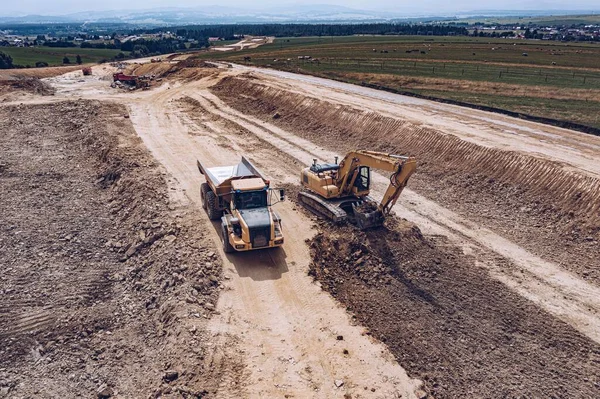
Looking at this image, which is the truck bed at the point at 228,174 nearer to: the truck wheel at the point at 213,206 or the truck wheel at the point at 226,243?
the truck wheel at the point at 213,206

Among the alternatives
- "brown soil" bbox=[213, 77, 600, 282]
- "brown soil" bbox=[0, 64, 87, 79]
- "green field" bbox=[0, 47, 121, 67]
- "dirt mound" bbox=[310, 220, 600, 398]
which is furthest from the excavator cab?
"green field" bbox=[0, 47, 121, 67]

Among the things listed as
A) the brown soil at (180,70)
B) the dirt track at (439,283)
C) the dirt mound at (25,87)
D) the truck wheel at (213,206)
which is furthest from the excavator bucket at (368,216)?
the dirt mound at (25,87)

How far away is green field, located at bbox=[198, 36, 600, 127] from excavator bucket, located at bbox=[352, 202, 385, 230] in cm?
1994

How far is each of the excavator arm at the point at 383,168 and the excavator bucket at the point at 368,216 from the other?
319 millimetres

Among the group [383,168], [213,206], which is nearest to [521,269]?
[383,168]

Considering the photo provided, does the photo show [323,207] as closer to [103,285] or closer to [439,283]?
[439,283]

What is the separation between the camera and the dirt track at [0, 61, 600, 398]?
12.5 meters

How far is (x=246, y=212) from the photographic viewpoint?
17281 mm

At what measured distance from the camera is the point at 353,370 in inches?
485

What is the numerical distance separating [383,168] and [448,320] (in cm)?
573

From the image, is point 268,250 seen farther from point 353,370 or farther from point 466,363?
point 466,363

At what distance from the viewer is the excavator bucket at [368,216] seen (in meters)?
18.9

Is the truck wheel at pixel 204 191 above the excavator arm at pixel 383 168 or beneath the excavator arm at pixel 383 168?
beneath

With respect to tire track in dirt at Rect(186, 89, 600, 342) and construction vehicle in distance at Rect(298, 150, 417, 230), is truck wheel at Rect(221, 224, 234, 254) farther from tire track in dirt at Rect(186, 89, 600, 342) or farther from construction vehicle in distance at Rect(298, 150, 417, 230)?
tire track in dirt at Rect(186, 89, 600, 342)
